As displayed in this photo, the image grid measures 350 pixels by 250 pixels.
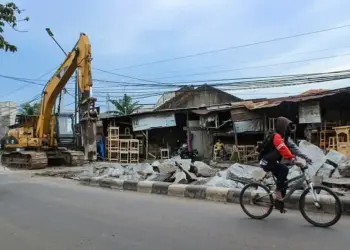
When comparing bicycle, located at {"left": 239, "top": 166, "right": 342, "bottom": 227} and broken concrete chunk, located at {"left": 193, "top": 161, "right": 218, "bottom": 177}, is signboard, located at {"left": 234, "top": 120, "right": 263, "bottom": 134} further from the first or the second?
bicycle, located at {"left": 239, "top": 166, "right": 342, "bottom": 227}

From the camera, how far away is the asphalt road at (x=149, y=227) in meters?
5.96

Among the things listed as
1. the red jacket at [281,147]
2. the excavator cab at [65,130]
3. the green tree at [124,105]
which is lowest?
the red jacket at [281,147]

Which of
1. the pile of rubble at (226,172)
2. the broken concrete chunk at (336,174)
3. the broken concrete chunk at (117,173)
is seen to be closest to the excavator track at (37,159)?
the broken concrete chunk at (117,173)

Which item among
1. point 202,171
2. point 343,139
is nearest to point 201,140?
point 343,139

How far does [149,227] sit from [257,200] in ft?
6.73

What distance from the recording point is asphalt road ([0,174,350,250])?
5.96 m

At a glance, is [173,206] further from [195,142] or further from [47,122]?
[195,142]

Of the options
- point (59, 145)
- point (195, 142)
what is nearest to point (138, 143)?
point (195, 142)

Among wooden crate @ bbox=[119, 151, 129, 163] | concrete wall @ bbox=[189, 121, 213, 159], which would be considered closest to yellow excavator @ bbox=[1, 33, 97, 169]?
wooden crate @ bbox=[119, 151, 129, 163]

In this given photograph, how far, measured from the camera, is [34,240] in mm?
6355

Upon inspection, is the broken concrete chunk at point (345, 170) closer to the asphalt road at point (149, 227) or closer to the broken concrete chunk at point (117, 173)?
the asphalt road at point (149, 227)

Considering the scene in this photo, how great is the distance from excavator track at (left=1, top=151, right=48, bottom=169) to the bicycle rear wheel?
1492 cm

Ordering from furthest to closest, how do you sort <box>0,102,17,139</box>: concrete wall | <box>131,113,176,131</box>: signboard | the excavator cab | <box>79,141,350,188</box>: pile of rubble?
1. <box>0,102,17,139</box>: concrete wall
2. <box>131,113,176,131</box>: signboard
3. the excavator cab
4. <box>79,141,350,188</box>: pile of rubble

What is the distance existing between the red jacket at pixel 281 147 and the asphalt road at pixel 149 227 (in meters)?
1.12
